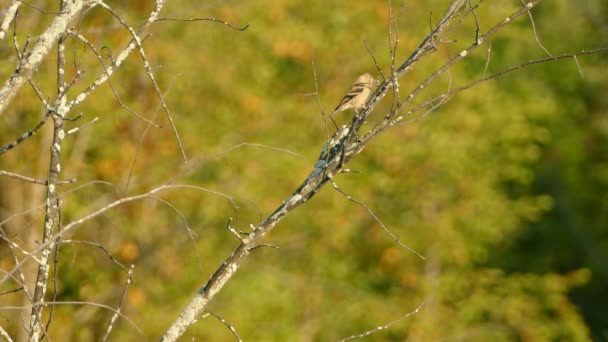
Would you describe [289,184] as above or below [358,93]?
above

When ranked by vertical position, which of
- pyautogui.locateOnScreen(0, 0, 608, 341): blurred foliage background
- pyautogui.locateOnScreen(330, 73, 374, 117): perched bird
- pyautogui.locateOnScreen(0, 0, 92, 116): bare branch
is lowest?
pyautogui.locateOnScreen(0, 0, 92, 116): bare branch

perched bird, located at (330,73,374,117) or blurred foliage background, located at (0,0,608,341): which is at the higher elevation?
blurred foliage background, located at (0,0,608,341)

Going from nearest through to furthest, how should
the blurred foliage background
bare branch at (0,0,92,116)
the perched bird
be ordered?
bare branch at (0,0,92,116), the perched bird, the blurred foliage background

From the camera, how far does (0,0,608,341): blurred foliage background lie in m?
12.8

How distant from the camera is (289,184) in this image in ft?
47.4

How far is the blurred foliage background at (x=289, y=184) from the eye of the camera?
1278 centimetres

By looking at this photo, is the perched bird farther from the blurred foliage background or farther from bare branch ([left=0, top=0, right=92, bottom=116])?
bare branch ([left=0, top=0, right=92, bottom=116])

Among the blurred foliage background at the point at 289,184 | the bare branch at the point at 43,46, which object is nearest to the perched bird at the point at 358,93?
the blurred foliage background at the point at 289,184

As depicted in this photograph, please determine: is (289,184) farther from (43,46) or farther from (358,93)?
(43,46)

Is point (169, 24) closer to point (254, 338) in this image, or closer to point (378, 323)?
point (254, 338)

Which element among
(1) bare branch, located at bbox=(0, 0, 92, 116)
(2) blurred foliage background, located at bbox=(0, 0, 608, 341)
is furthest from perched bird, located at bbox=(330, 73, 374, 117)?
(1) bare branch, located at bbox=(0, 0, 92, 116)

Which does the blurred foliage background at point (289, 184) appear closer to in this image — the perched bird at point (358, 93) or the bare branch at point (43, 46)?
the perched bird at point (358, 93)

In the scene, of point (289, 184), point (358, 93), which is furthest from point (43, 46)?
point (289, 184)

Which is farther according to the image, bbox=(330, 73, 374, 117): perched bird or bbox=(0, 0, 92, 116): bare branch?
bbox=(330, 73, 374, 117): perched bird
